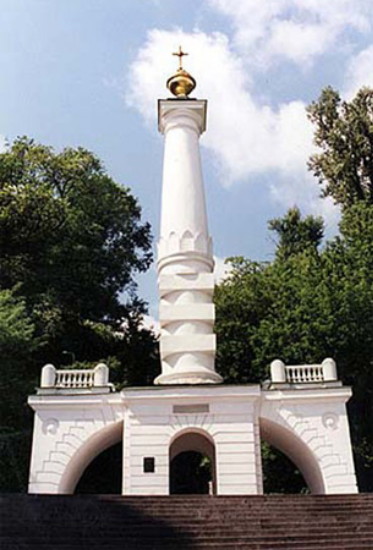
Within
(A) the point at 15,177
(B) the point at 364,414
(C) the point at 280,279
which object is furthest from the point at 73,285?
(B) the point at 364,414

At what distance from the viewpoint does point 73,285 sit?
35625 mm

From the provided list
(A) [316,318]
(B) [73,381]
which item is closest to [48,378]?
(B) [73,381]

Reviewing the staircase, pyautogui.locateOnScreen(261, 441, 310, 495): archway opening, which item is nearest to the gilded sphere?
the staircase

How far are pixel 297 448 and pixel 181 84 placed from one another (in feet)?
46.1

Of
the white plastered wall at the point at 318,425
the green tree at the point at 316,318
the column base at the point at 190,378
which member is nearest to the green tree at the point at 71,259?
the green tree at the point at 316,318

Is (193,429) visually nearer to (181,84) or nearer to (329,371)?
(329,371)

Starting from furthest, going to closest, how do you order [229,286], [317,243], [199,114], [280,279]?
[317,243] < [229,286] < [280,279] < [199,114]

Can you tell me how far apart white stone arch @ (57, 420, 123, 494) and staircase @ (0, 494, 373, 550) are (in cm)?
494

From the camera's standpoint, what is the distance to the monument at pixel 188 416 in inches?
720

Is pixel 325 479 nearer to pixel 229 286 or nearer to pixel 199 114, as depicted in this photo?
pixel 199 114

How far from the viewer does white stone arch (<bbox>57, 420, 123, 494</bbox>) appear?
18.7m

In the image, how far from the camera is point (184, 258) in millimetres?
21453

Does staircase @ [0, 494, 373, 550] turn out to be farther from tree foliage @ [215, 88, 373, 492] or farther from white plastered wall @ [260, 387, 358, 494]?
tree foliage @ [215, 88, 373, 492]

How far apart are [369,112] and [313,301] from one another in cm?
1366
